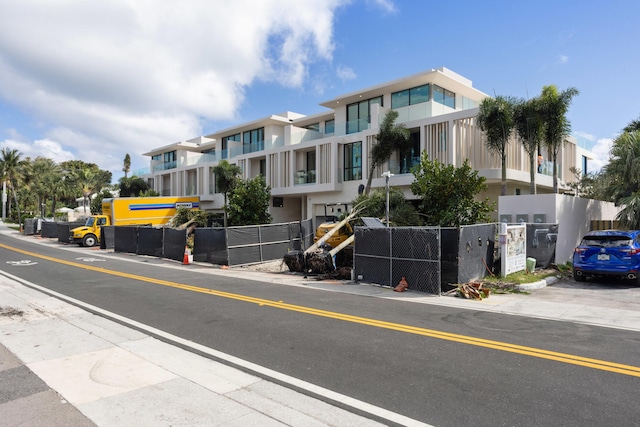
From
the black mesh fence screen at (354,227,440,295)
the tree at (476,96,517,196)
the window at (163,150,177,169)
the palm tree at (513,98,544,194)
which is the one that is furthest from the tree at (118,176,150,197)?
the black mesh fence screen at (354,227,440,295)

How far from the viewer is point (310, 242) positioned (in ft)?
79.3

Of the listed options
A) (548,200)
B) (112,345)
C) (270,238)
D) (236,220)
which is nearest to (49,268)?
(270,238)

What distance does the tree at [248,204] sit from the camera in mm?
27125

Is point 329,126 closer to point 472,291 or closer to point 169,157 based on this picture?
point 472,291

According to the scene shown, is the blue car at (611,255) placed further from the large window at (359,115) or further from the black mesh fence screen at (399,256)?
the large window at (359,115)

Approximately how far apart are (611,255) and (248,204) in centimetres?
2044

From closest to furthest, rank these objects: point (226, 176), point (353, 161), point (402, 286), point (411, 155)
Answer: point (402, 286), point (411, 155), point (353, 161), point (226, 176)

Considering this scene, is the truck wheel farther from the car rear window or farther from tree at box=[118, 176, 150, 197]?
the car rear window

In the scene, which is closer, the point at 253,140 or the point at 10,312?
the point at 10,312

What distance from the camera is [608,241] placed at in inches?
487

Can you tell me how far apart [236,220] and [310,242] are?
600cm

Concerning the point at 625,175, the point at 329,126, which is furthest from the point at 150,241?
the point at 625,175

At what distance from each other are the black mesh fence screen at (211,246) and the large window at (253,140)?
19.5m

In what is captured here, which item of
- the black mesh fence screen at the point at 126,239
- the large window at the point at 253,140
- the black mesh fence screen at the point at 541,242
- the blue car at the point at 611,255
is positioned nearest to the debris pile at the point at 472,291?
the blue car at the point at 611,255
